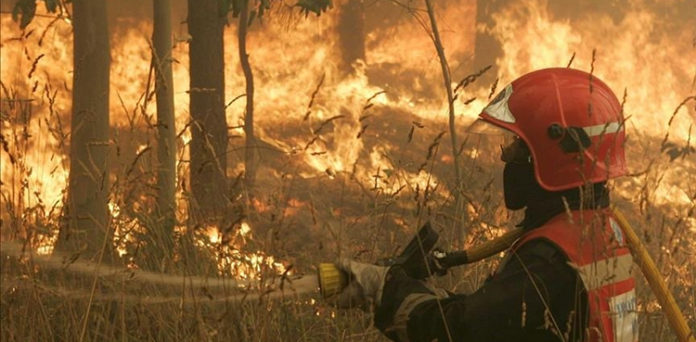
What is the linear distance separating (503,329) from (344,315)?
1203mm

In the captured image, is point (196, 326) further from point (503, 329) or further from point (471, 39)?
point (471, 39)

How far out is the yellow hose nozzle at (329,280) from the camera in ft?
10.3

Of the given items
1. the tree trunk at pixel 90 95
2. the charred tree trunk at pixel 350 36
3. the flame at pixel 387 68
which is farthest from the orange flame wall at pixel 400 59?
the tree trunk at pixel 90 95

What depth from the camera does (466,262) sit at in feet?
10.9

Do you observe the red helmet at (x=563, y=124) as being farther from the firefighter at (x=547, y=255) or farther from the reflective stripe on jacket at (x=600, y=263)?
the reflective stripe on jacket at (x=600, y=263)

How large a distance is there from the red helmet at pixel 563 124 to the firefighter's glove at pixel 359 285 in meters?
0.54

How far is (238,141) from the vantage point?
1731 cm

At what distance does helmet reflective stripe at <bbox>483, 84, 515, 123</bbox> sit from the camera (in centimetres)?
328

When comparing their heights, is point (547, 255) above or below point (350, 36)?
below

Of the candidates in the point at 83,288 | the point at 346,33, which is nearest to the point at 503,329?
the point at 83,288

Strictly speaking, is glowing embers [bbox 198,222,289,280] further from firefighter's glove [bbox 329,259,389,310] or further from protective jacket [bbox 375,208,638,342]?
protective jacket [bbox 375,208,638,342]

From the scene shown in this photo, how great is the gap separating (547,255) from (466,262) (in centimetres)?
34

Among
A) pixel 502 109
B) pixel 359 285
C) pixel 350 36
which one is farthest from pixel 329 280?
pixel 350 36

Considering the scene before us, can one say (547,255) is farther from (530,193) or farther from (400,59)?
(400,59)
